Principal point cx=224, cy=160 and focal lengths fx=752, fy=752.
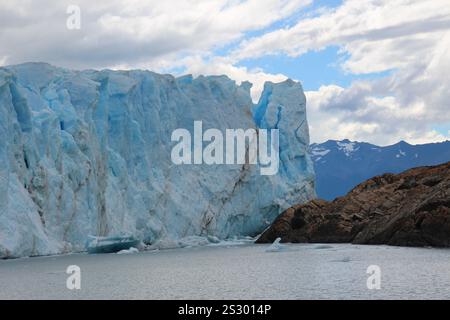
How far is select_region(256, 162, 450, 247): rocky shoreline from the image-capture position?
33000 millimetres

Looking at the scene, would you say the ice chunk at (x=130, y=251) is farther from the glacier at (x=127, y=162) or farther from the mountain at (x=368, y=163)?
the mountain at (x=368, y=163)

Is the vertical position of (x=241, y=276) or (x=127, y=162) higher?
(x=127, y=162)

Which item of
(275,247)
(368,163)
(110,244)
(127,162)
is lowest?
(275,247)

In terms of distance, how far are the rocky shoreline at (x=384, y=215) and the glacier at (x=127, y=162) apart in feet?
15.0

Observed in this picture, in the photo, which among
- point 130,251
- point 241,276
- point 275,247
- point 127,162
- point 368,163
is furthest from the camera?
point 368,163

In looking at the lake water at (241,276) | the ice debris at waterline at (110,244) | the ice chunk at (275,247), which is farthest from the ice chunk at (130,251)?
the ice chunk at (275,247)

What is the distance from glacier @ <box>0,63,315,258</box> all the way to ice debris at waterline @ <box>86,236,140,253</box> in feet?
2.21

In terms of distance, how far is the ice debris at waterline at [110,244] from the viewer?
36094 mm

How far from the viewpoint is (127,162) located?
4262 centimetres

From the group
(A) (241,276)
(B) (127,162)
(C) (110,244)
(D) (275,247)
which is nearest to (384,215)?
(D) (275,247)

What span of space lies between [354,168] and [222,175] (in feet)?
489

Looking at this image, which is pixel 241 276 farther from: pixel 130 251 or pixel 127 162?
pixel 127 162

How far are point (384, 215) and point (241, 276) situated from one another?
16.0 metres

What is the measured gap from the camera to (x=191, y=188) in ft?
151
